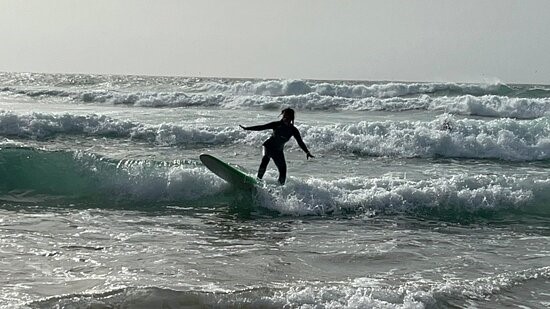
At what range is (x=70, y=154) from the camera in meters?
13.6

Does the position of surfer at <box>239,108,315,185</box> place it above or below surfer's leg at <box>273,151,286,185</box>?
above

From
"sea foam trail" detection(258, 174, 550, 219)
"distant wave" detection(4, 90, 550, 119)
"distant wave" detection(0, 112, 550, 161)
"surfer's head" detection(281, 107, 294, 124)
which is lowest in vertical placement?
"sea foam trail" detection(258, 174, 550, 219)

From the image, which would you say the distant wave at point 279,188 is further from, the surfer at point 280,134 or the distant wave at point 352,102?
the distant wave at point 352,102

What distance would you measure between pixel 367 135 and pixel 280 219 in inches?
403

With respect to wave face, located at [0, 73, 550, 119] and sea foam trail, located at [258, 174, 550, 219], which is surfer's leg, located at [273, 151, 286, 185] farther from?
wave face, located at [0, 73, 550, 119]

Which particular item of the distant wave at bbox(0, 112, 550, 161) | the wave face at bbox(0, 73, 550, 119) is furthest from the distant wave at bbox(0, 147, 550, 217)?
the wave face at bbox(0, 73, 550, 119)

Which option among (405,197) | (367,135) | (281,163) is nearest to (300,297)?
(281,163)

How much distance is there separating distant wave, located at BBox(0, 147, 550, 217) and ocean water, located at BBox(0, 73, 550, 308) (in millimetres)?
37

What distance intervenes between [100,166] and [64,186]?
974 millimetres

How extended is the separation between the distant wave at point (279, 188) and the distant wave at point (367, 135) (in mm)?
6268

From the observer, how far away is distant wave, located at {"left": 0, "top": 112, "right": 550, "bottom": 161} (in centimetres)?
1855

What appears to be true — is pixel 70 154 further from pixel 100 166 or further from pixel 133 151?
pixel 133 151

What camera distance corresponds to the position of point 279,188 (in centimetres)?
1117

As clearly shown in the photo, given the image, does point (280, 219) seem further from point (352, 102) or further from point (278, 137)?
point (352, 102)
